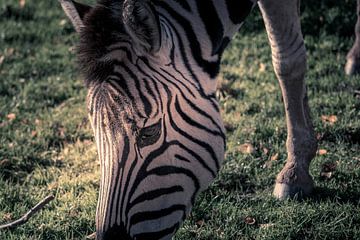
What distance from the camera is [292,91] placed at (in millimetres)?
5023

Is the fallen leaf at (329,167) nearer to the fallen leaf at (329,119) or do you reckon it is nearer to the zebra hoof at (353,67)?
the fallen leaf at (329,119)

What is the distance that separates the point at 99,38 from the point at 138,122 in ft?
1.46

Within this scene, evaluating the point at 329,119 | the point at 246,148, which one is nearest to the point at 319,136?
the point at 329,119

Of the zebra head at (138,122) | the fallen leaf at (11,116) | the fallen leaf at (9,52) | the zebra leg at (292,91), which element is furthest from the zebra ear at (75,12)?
the fallen leaf at (9,52)

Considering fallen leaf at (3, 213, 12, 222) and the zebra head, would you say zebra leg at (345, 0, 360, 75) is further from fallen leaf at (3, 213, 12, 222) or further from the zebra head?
the zebra head

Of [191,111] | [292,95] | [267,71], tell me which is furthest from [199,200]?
[267,71]

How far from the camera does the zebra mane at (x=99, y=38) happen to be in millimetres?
3150

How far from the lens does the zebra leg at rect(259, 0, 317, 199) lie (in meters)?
4.86

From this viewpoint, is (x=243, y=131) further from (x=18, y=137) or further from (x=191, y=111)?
(x=191, y=111)

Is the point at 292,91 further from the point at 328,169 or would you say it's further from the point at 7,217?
the point at 7,217

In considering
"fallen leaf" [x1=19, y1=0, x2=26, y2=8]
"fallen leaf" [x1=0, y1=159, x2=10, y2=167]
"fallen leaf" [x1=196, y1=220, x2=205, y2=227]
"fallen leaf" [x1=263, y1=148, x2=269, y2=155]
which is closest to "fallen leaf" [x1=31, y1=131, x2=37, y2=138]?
"fallen leaf" [x1=0, y1=159, x2=10, y2=167]

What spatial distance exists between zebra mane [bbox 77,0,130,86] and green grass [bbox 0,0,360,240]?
0.44 meters

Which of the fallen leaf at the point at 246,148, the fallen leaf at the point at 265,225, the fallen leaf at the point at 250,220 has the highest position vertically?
the fallen leaf at the point at 246,148

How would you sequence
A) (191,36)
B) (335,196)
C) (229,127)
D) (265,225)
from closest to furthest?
(191,36) < (265,225) < (335,196) < (229,127)
